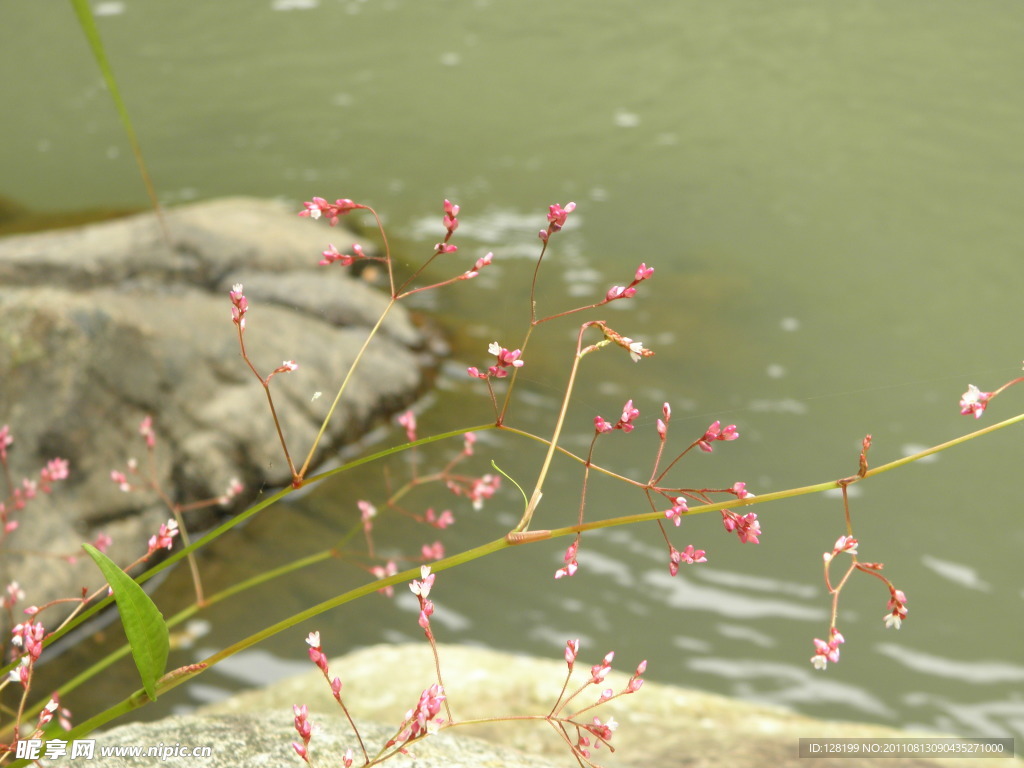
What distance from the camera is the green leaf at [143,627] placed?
1067 millimetres

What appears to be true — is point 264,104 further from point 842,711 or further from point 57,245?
point 842,711

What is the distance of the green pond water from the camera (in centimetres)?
350

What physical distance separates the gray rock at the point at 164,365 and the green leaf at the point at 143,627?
2036 millimetres

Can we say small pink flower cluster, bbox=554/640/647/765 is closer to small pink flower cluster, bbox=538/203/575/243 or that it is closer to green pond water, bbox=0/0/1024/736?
small pink flower cluster, bbox=538/203/575/243

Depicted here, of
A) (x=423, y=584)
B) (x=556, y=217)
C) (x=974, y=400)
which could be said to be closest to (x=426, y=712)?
(x=423, y=584)

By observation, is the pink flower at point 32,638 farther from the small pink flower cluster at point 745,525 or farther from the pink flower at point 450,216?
the small pink flower cluster at point 745,525

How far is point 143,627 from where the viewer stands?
112cm

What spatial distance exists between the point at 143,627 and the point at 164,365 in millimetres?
3151

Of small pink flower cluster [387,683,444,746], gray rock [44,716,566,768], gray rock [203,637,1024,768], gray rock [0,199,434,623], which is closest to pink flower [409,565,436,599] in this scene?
small pink flower cluster [387,683,444,746]

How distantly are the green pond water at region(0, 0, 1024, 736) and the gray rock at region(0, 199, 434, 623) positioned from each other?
0.98ft

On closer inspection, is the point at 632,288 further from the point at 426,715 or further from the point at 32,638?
the point at 32,638

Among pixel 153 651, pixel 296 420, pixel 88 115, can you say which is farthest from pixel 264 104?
pixel 153 651

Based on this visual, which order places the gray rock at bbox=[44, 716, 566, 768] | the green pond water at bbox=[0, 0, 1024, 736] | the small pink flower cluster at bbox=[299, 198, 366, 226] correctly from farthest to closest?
the green pond water at bbox=[0, 0, 1024, 736] → the gray rock at bbox=[44, 716, 566, 768] → the small pink flower cluster at bbox=[299, 198, 366, 226]

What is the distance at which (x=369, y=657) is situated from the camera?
3051mm
